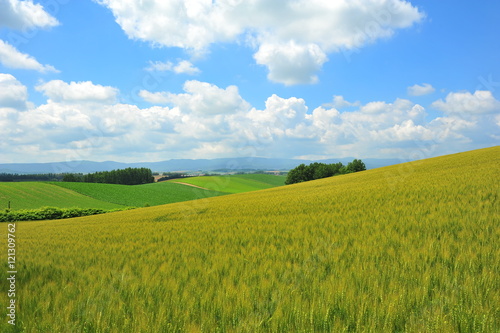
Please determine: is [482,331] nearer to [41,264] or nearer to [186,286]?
[186,286]

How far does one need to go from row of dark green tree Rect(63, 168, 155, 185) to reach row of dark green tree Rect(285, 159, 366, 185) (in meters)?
75.2

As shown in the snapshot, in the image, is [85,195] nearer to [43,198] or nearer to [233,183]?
[43,198]

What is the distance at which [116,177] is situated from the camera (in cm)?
12169

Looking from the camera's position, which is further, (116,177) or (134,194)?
(116,177)

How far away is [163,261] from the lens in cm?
498

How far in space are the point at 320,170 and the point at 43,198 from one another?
7730 centimetres

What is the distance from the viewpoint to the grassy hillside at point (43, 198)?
5369 centimetres

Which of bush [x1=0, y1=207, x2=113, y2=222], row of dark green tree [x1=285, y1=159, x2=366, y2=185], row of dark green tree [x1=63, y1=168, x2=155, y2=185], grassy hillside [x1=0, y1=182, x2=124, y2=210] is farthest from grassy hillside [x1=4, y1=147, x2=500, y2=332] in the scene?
row of dark green tree [x1=63, y1=168, x2=155, y2=185]

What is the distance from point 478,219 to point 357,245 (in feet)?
11.3

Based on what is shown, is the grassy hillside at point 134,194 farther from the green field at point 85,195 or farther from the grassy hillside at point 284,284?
the grassy hillside at point 284,284

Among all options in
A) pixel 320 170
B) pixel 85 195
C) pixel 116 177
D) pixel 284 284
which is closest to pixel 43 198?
pixel 85 195

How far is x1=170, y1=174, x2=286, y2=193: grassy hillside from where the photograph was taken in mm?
99900

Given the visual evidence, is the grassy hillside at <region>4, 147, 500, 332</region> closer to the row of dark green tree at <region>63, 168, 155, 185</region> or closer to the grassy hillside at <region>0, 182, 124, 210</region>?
the grassy hillside at <region>0, 182, 124, 210</region>

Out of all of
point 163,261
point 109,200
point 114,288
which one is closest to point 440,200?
point 163,261
